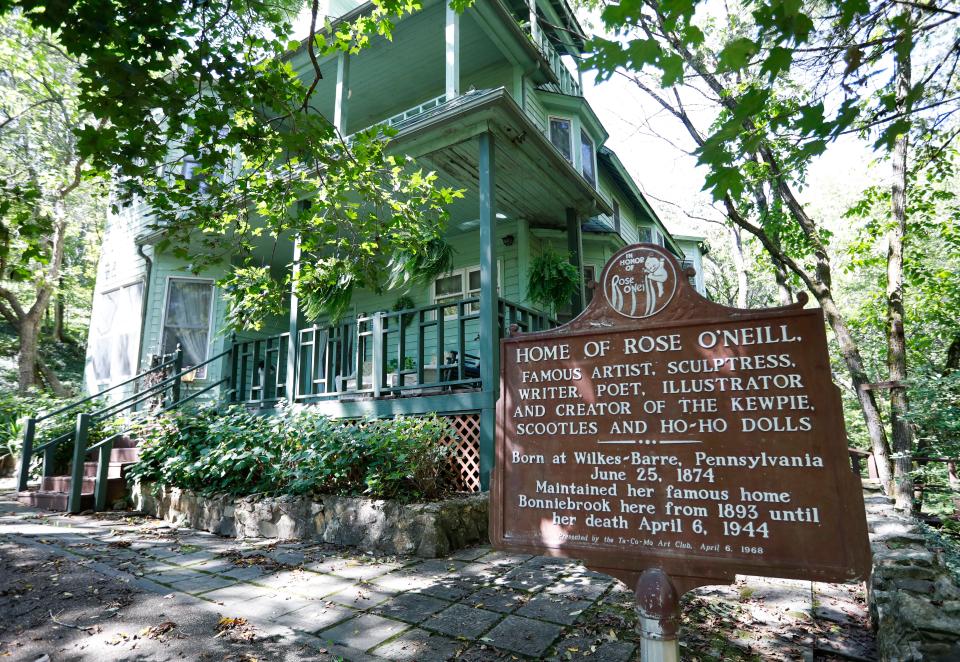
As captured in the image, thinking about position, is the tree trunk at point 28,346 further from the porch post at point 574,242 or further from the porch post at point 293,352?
the porch post at point 574,242

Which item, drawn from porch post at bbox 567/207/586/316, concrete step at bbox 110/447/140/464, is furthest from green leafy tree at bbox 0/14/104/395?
porch post at bbox 567/207/586/316

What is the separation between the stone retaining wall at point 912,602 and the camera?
233 centimetres

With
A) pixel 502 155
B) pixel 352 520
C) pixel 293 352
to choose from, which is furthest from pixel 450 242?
pixel 352 520

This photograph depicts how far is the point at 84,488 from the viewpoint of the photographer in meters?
7.53

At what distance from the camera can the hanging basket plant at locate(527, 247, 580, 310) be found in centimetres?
836

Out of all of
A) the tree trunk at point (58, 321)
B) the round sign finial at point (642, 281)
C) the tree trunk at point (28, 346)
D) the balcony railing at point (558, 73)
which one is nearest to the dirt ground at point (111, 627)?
the round sign finial at point (642, 281)

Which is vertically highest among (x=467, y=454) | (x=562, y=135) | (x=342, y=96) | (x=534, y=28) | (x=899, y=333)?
(x=534, y=28)

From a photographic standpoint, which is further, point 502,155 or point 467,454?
point 502,155

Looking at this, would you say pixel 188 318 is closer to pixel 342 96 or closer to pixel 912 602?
pixel 342 96

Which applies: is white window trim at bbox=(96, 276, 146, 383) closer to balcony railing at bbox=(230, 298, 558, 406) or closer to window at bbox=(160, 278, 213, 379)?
window at bbox=(160, 278, 213, 379)

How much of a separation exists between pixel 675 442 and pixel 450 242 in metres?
9.21

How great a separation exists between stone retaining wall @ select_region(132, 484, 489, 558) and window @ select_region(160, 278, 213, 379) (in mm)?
6046

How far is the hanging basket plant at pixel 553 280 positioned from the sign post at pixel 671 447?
5829mm

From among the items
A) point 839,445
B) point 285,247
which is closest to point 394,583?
point 839,445
